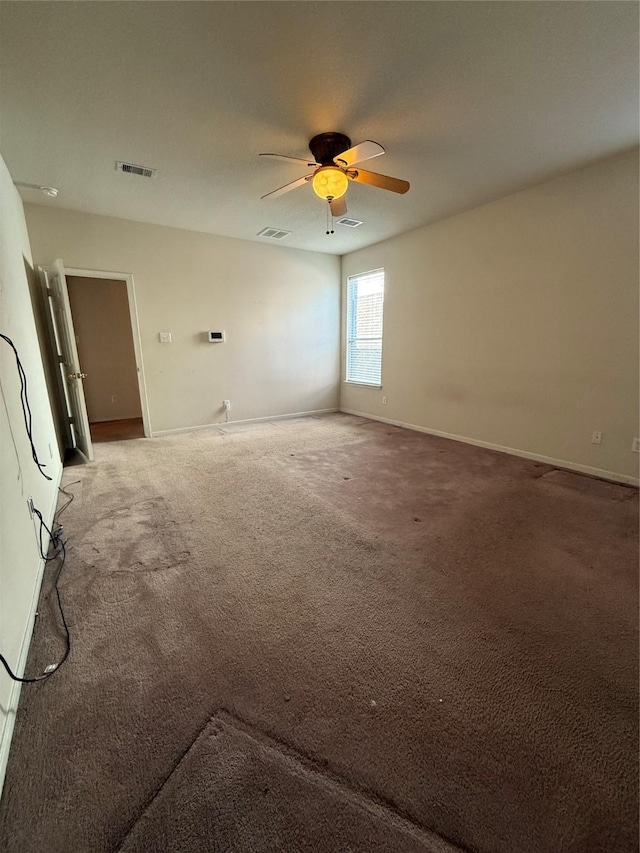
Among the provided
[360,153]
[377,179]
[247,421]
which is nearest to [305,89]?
[360,153]

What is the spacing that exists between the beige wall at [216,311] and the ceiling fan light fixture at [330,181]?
2.75m

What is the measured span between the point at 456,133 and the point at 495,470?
2824 mm

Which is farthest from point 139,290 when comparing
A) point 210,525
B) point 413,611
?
point 413,611

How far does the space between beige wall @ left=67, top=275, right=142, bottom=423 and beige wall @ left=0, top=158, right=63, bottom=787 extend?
2424 millimetres

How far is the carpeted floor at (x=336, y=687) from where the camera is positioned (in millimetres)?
922

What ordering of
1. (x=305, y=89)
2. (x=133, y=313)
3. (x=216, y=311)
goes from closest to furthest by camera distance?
(x=305, y=89)
(x=133, y=313)
(x=216, y=311)

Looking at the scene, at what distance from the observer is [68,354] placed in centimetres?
357

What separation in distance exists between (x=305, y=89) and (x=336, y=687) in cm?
310

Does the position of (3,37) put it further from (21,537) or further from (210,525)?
(210,525)

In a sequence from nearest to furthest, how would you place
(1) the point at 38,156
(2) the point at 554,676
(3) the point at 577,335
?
(2) the point at 554,676
(1) the point at 38,156
(3) the point at 577,335

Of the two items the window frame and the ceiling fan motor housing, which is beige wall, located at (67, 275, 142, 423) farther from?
the ceiling fan motor housing

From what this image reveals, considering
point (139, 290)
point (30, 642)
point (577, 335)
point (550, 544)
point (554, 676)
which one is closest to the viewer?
point (554, 676)

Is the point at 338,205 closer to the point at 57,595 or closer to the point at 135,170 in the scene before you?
the point at 135,170

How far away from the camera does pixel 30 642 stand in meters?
1.48
